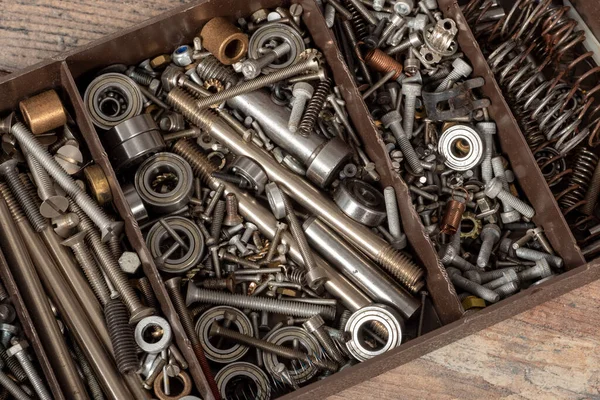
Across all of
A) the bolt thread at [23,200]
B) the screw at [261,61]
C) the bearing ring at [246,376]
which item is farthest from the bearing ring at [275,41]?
the bearing ring at [246,376]

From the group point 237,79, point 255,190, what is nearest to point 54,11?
Answer: point 237,79

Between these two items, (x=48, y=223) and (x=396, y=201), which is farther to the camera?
(x=396, y=201)

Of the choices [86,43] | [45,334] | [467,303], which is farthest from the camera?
[86,43]

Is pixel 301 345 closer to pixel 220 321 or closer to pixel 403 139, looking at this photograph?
pixel 220 321

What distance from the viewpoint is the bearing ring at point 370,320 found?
288cm

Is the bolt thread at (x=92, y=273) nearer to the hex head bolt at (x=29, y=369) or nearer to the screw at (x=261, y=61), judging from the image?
the hex head bolt at (x=29, y=369)

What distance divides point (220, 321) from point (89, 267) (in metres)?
0.51

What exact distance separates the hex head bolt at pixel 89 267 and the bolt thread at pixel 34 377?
320 mm

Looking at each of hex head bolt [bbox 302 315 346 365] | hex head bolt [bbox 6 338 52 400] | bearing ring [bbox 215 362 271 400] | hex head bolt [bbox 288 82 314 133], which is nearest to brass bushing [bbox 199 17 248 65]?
hex head bolt [bbox 288 82 314 133]

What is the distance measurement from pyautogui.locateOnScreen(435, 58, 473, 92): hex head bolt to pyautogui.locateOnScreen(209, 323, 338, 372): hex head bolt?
119 cm

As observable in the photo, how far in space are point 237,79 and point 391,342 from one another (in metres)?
1.18

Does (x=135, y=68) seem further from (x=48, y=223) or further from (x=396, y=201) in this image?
(x=396, y=201)

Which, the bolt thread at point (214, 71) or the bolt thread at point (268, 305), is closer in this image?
the bolt thread at point (268, 305)

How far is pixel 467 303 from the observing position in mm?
2955
